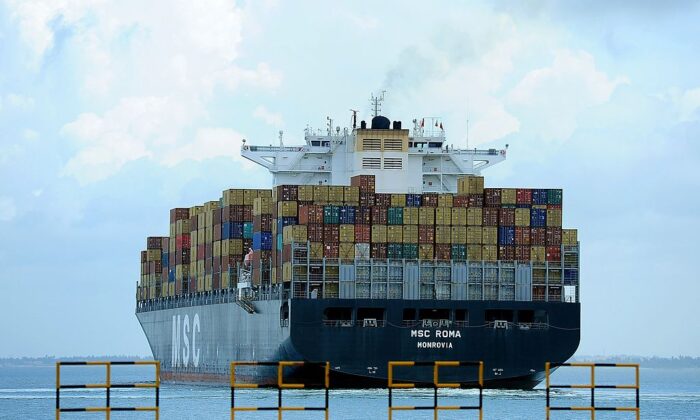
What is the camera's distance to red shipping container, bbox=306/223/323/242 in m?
59.8

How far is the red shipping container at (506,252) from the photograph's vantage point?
60969 mm

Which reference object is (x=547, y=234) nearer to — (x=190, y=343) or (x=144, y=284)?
(x=190, y=343)

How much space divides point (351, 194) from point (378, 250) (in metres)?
3.02

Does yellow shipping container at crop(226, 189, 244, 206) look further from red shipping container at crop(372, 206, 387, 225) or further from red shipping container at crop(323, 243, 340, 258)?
red shipping container at crop(372, 206, 387, 225)

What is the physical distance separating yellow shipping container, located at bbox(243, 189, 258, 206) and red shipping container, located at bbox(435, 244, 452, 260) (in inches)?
468

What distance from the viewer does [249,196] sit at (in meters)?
68.9

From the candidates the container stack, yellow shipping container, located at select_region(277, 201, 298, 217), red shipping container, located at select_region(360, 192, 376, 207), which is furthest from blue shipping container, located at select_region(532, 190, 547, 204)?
yellow shipping container, located at select_region(277, 201, 298, 217)

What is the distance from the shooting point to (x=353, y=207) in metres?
60.0

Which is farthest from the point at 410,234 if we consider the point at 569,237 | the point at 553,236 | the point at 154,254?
the point at 154,254

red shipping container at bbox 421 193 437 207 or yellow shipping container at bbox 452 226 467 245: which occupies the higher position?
red shipping container at bbox 421 193 437 207

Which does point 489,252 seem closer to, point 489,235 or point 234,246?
point 489,235

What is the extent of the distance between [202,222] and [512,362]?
22472 mm

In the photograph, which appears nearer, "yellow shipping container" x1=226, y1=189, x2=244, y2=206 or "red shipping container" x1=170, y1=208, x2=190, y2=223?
"yellow shipping container" x1=226, y1=189, x2=244, y2=206

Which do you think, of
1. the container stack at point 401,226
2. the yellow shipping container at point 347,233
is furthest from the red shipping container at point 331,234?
the yellow shipping container at point 347,233
